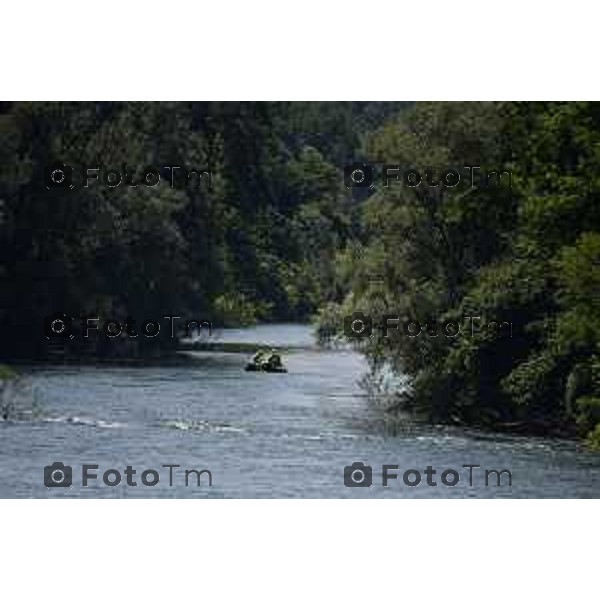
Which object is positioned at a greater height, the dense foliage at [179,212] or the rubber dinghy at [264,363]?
the dense foliage at [179,212]

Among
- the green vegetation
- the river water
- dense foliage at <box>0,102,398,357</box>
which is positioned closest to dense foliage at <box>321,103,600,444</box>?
the green vegetation

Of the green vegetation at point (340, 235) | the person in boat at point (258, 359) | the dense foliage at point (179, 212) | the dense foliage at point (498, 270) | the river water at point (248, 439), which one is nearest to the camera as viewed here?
the river water at point (248, 439)

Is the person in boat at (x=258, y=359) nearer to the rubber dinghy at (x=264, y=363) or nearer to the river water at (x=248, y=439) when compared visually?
the rubber dinghy at (x=264, y=363)

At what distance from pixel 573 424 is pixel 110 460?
4.52 meters

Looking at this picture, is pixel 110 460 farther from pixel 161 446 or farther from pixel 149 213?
pixel 149 213

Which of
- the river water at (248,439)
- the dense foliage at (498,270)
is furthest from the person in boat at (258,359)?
the dense foliage at (498,270)

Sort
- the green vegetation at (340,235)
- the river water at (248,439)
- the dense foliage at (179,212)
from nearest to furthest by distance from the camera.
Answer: the river water at (248,439) < the dense foliage at (179,212) < the green vegetation at (340,235)

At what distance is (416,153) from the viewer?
56.1 feet

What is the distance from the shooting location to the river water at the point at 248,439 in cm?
1520

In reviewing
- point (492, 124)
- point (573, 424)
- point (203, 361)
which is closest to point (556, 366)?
point (573, 424)

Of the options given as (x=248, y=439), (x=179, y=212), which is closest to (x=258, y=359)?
(x=248, y=439)

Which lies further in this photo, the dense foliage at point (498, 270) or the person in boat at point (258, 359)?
the dense foliage at point (498, 270)

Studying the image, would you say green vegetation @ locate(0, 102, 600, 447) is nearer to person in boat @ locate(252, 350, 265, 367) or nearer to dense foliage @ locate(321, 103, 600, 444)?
dense foliage @ locate(321, 103, 600, 444)

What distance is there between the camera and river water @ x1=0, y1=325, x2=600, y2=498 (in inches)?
598
